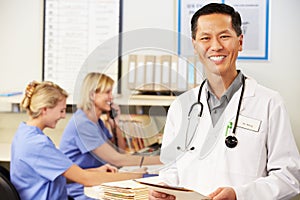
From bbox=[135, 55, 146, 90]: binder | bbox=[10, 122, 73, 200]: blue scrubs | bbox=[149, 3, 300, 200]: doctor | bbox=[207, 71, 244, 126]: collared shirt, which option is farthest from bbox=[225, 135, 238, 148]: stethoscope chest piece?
bbox=[10, 122, 73, 200]: blue scrubs

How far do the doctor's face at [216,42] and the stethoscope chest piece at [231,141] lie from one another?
0.72 ft

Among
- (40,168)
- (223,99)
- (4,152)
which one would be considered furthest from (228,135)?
(4,152)

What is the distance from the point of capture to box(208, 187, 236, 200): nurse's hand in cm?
172

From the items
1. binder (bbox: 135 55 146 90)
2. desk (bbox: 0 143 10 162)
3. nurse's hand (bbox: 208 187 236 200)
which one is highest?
binder (bbox: 135 55 146 90)

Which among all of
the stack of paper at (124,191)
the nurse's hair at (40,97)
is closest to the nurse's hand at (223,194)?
the stack of paper at (124,191)

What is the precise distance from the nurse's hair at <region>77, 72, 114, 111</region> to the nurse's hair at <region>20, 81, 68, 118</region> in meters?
1.21

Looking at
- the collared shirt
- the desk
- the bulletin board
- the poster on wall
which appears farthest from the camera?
the bulletin board

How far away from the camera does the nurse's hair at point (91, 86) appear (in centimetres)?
168

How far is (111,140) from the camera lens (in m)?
1.71

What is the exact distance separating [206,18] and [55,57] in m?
2.01

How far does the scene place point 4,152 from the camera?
11.3 feet

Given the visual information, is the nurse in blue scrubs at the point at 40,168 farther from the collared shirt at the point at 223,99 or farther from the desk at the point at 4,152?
the collared shirt at the point at 223,99

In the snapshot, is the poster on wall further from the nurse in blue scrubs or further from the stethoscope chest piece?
the stethoscope chest piece

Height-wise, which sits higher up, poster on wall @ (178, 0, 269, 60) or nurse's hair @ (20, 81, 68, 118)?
poster on wall @ (178, 0, 269, 60)
